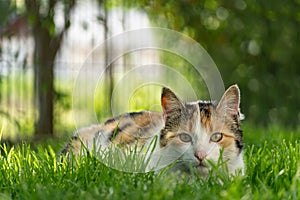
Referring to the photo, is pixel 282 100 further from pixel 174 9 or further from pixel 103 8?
pixel 103 8

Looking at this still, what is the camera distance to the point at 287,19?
6859 mm

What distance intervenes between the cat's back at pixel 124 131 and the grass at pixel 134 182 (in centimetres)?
26

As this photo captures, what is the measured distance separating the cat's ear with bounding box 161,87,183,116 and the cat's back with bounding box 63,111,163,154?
173 millimetres

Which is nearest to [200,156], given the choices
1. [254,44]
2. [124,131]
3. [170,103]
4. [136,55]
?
[170,103]

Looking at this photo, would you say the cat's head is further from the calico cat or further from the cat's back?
the cat's back

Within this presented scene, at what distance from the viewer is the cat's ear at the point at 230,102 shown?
2.76 meters

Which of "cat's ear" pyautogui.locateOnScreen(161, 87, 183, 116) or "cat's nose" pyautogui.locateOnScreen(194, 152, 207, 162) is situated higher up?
"cat's ear" pyautogui.locateOnScreen(161, 87, 183, 116)

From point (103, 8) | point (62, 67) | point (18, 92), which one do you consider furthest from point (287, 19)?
point (18, 92)

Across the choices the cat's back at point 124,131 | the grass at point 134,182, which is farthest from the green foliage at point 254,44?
the grass at point 134,182

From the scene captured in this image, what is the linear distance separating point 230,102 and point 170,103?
0.89ft

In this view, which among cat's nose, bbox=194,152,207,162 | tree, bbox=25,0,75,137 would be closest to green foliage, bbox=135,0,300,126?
tree, bbox=25,0,75,137

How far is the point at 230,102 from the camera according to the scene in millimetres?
2781

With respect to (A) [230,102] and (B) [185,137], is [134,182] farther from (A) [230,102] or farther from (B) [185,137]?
(A) [230,102]

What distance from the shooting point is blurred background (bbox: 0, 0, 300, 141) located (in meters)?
5.73
